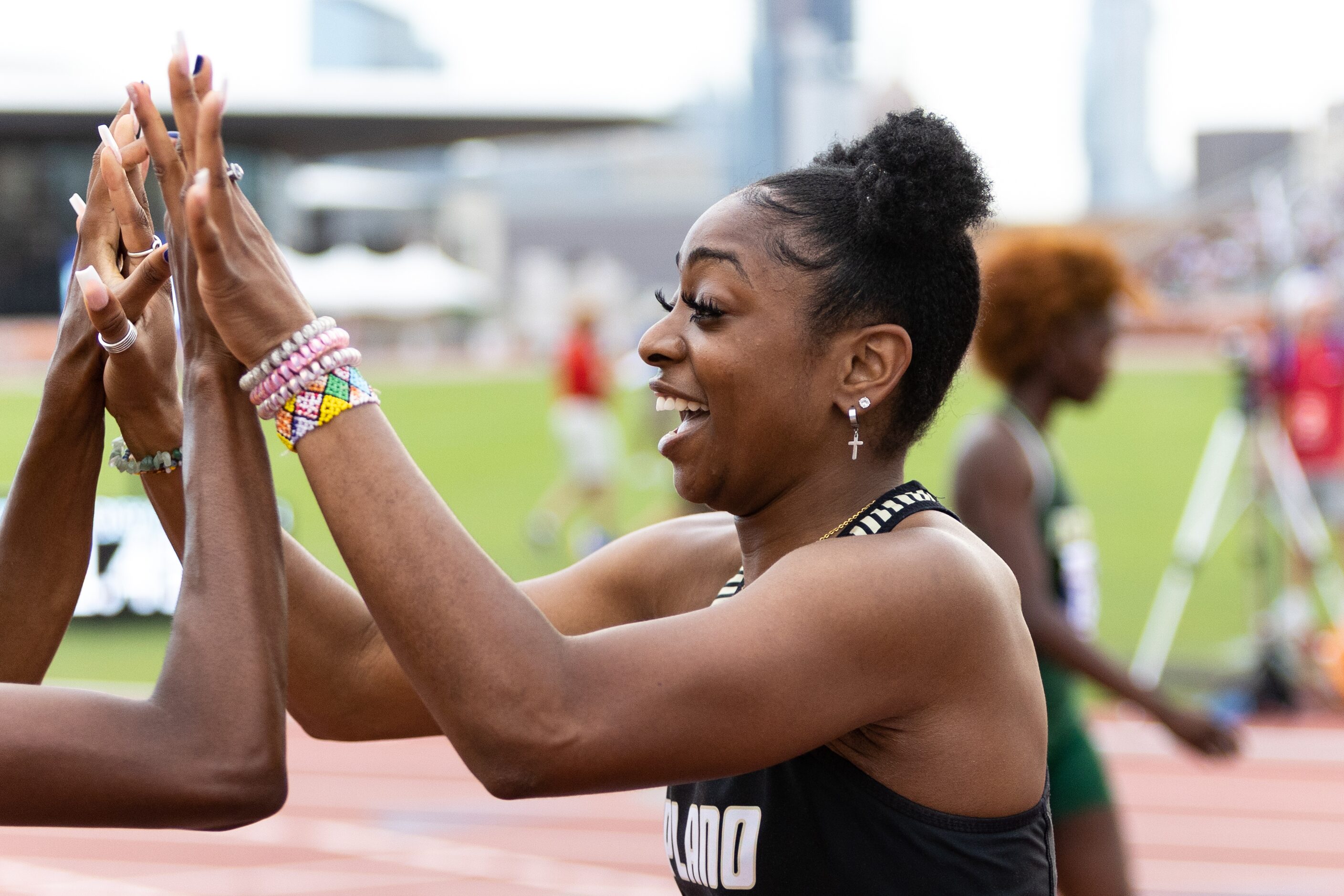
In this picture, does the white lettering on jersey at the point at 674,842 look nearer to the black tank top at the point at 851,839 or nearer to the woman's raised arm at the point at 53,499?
Result: the black tank top at the point at 851,839

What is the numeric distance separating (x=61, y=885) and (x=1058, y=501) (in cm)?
402

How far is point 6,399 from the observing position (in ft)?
95.1

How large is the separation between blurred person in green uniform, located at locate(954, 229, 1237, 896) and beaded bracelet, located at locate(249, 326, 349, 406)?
214 cm

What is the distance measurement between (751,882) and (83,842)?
4.99m

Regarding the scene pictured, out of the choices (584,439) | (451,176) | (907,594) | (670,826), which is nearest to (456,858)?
(670,826)

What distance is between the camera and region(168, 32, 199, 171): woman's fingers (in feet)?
4.80

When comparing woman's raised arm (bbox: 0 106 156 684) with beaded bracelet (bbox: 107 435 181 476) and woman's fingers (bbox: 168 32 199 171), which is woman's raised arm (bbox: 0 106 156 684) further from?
woman's fingers (bbox: 168 32 199 171)

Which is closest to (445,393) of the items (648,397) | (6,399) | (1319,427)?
(6,399)

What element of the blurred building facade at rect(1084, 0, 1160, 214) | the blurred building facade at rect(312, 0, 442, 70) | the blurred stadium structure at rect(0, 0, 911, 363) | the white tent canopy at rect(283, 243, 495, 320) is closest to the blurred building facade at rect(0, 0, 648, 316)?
the blurred stadium structure at rect(0, 0, 911, 363)

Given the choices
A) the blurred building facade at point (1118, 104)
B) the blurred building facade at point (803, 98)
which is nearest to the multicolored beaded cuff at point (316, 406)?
the blurred building facade at point (803, 98)

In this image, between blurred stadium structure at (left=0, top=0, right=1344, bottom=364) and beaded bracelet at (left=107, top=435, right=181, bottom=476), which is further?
blurred stadium structure at (left=0, top=0, right=1344, bottom=364)

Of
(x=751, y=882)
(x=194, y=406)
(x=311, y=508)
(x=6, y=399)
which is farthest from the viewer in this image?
(x=6, y=399)

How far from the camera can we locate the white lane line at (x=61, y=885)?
5297 mm

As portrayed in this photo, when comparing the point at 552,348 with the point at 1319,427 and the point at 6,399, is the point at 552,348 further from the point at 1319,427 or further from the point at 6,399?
the point at 1319,427
